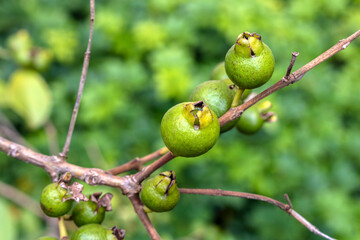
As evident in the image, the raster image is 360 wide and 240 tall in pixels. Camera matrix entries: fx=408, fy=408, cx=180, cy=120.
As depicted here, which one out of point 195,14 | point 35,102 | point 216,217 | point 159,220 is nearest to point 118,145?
point 159,220

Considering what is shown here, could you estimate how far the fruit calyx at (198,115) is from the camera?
2.21 feet

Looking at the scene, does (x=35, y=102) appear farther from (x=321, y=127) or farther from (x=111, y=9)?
(x=321, y=127)

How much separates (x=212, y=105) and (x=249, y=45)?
0.48 feet

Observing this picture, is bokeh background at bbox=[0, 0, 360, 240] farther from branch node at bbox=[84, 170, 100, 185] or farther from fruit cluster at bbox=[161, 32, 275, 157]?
fruit cluster at bbox=[161, 32, 275, 157]

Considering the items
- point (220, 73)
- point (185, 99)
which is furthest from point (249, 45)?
point (185, 99)

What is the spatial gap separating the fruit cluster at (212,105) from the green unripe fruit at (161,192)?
6 centimetres

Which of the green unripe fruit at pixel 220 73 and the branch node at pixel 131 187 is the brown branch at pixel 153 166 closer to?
the branch node at pixel 131 187

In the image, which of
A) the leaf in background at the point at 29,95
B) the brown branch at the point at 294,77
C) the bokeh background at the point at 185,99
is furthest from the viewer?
the bokeh background at the point at 185,99

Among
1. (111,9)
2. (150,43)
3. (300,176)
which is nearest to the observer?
(300,176)

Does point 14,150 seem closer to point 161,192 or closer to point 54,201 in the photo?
point 54,201

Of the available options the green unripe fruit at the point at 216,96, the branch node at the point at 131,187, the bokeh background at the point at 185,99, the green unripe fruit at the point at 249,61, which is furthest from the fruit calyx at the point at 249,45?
the bokeh background at the point at 185,99

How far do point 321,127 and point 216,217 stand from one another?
959mm

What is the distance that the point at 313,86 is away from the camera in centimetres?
291

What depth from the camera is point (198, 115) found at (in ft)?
2.21
